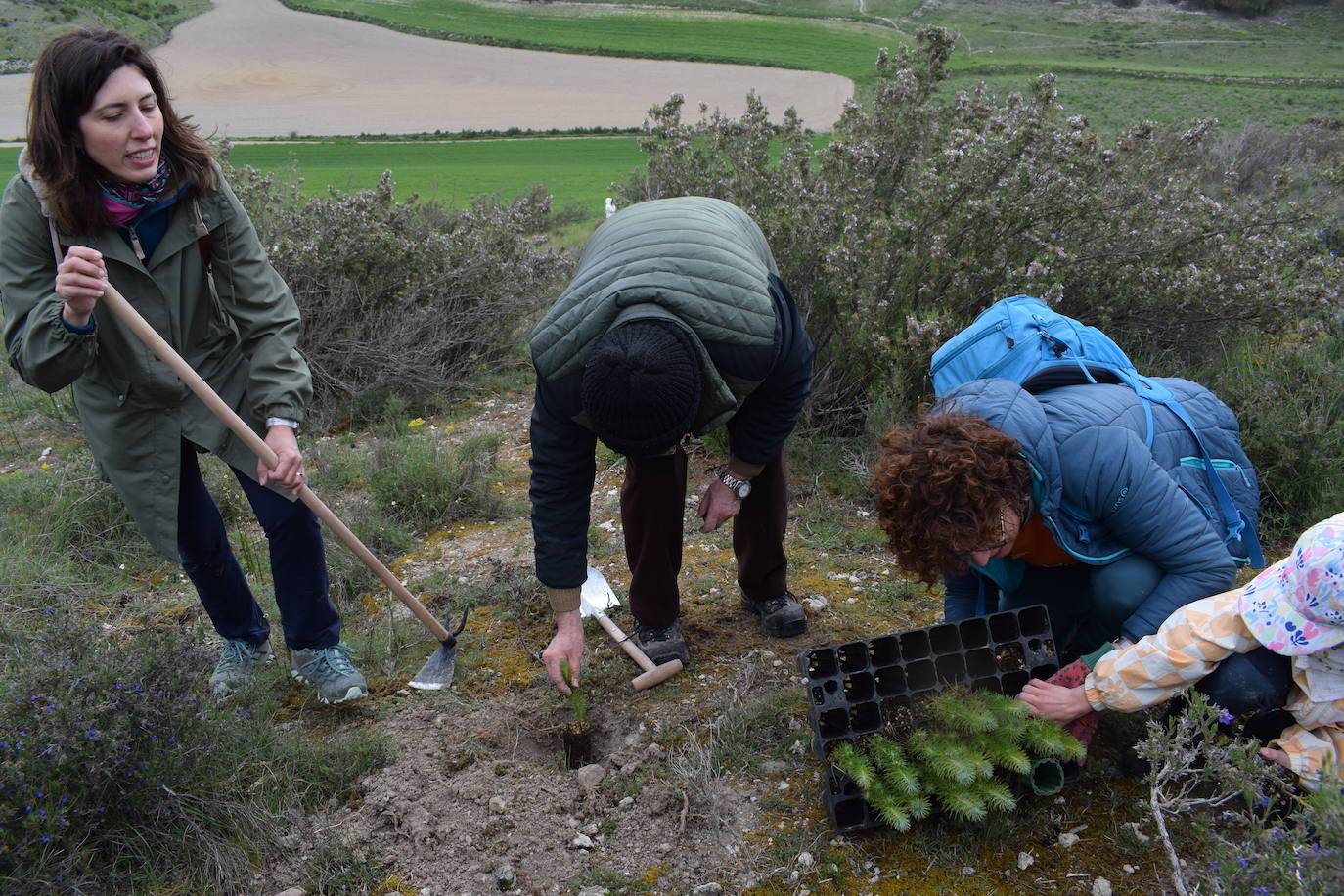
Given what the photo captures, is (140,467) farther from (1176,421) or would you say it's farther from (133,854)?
(1176,421)

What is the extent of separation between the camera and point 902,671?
7.34 ft

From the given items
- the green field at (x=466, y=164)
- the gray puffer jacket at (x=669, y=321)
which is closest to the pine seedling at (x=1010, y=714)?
the gray puffer jacket at (x=669, y=321)

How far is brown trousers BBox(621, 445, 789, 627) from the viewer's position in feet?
8.75

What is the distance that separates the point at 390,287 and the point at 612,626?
11.9 ft

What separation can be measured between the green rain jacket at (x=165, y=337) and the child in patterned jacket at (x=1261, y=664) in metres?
2.13

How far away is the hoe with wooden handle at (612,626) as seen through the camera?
2.83 m

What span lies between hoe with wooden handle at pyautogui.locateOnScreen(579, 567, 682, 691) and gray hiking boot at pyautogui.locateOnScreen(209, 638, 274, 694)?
40.6 inches

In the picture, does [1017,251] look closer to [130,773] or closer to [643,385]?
[643,385]

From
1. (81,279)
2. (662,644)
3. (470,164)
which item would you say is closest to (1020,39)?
(470,164)

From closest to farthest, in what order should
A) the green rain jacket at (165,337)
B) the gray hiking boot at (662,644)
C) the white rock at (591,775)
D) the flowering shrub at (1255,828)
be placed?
1. the flowering shrub at (1255,828)
2. the green rain jacket at (165,337)
3. the white rock at (591,775)
4. the gray hiking boot at (662,644)

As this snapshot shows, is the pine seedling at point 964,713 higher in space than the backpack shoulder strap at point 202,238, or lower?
lower

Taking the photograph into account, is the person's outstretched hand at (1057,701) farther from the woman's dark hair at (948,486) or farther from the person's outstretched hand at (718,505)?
the person's outstretched hand at (718,505)

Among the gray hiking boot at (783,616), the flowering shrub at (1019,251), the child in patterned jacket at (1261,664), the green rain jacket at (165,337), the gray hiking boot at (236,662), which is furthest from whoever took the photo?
the flowering shrub at (1019,251)

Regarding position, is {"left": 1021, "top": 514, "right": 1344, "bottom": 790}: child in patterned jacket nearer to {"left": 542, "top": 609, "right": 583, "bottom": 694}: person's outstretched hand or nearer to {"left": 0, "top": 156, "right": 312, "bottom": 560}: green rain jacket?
{"left": 542, "top": 609, "right": 583, "bottom": 694}: person's outstretched hand
